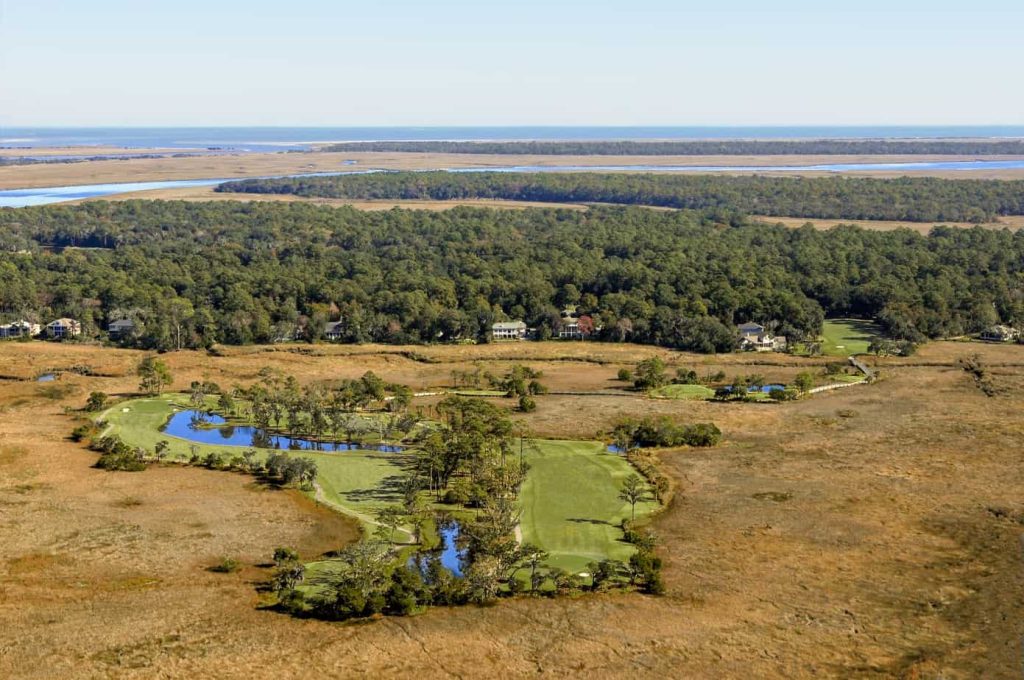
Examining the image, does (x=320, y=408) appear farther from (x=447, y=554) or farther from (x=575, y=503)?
(x=447, y=554)

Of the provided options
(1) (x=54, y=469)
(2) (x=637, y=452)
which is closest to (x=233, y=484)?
(1) (x=54, y=469)

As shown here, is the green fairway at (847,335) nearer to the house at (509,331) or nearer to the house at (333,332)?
the house at (509,331)

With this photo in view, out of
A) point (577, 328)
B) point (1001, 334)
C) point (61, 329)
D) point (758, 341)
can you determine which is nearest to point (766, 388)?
point (758, 341)

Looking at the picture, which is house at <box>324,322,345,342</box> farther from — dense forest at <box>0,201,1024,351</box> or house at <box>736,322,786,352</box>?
house at <box>736,322,786,352</box>

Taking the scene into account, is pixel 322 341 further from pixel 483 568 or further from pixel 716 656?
pixel 716 656

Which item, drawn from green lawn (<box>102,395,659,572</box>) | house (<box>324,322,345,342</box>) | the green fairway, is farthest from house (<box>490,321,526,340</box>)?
green lawn (<box>102,395,659,572</box>)

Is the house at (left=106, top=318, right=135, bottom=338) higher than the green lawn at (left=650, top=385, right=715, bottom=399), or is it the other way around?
the house at (left=106, top=318, right=135, bottom=338)
